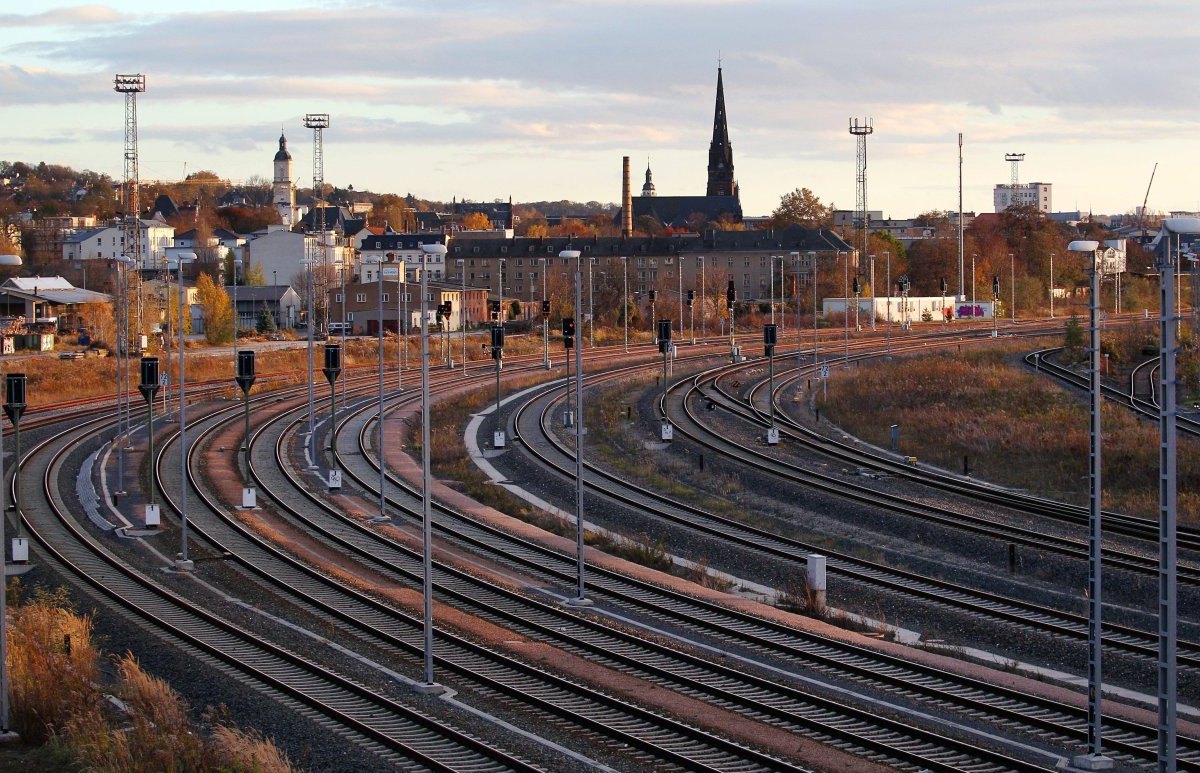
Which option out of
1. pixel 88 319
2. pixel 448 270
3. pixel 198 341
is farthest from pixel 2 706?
pixel 448 270

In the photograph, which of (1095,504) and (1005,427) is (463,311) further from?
(1095,504)

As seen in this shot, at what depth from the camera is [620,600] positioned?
78.5ft

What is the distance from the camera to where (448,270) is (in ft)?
434

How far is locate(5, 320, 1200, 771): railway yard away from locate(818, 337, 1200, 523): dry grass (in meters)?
2.10

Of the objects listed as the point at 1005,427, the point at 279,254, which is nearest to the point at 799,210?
the point at 279,254

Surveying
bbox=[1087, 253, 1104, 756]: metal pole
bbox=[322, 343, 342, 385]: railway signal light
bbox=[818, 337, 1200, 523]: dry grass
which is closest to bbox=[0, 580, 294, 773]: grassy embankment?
bbox=[1087, 253, 1104, 756]: metal pole

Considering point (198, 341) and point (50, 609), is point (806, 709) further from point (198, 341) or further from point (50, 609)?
point (198, 341)

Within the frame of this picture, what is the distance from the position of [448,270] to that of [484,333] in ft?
139

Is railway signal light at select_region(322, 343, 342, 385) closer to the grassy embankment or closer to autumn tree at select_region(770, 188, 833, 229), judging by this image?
the grassy embankment

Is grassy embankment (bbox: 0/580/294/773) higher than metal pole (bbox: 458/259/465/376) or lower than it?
lower

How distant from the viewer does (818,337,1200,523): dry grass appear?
3672 centimetres

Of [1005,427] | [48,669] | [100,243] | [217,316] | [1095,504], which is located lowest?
[48,669]

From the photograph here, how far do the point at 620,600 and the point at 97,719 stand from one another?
10.0m

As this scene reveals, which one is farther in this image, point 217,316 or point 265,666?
point 217,316
